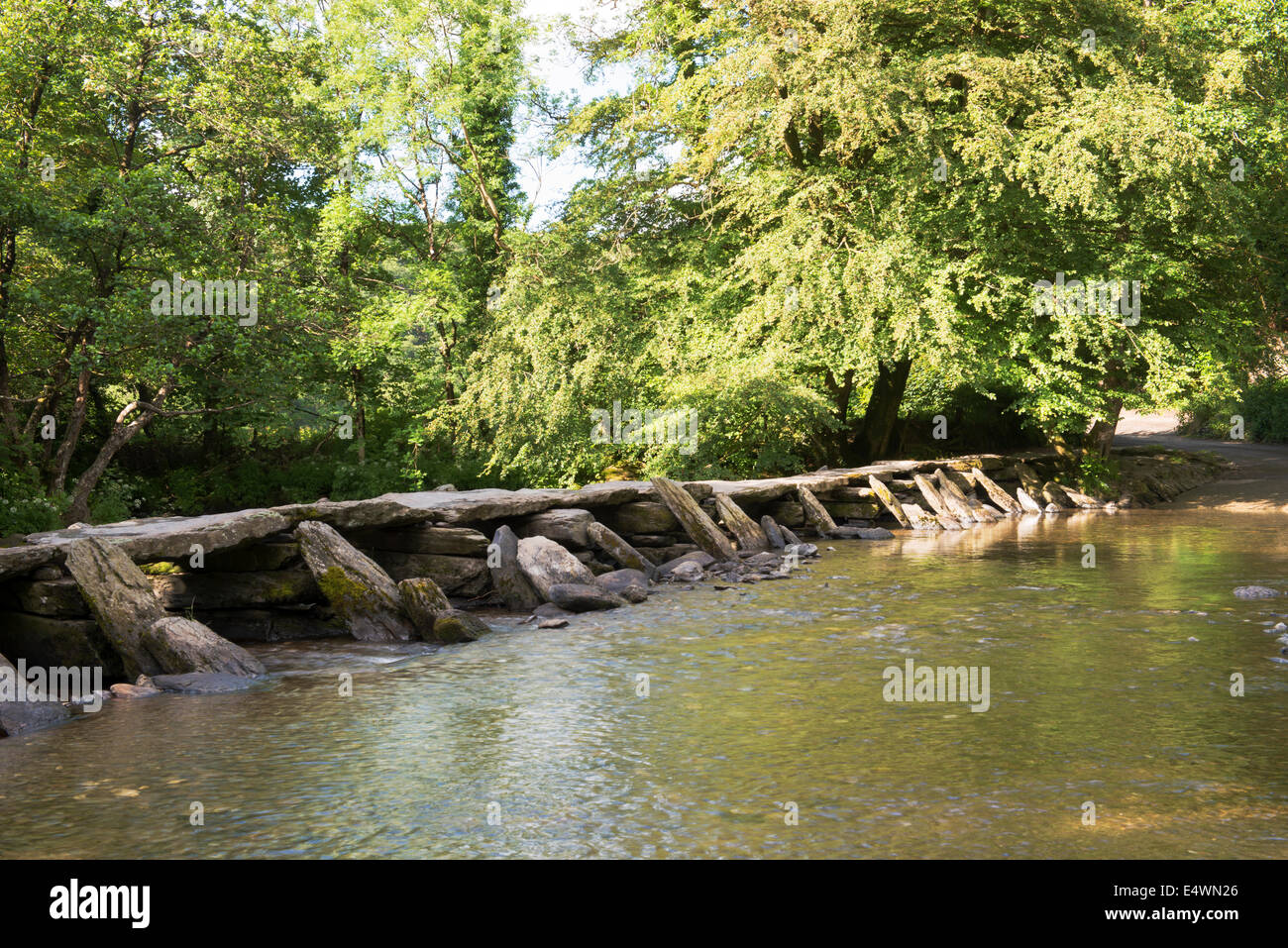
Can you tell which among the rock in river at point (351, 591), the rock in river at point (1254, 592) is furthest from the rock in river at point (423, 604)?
the rock in river at point (1254, 592)

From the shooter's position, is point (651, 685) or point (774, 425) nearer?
point (651, 685)

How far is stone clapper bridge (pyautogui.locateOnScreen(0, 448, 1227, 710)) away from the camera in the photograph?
8945 mm

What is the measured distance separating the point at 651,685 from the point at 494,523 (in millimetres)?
5996

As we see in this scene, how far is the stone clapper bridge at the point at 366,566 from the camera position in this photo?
8.95 m

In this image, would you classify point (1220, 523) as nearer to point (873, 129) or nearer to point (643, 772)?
point (873, 129)

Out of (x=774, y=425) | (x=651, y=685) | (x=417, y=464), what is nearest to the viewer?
(x=651, y=685)

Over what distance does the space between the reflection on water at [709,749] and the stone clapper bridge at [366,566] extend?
2.34ft

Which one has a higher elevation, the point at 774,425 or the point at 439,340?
A: the point at 439,340

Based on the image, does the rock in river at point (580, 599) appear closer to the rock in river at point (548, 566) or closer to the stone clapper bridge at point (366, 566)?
the stone clapper bridge at point (366, 566)

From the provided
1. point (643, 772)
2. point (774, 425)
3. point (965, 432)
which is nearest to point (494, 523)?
point (643, 772)

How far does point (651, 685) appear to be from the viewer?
8.08m

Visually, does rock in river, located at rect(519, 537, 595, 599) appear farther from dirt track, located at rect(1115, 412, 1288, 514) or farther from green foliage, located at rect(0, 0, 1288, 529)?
dirt track, located at rect(1115, 412, 1288, 514)

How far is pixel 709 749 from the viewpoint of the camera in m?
6.32

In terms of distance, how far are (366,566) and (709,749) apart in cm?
577
